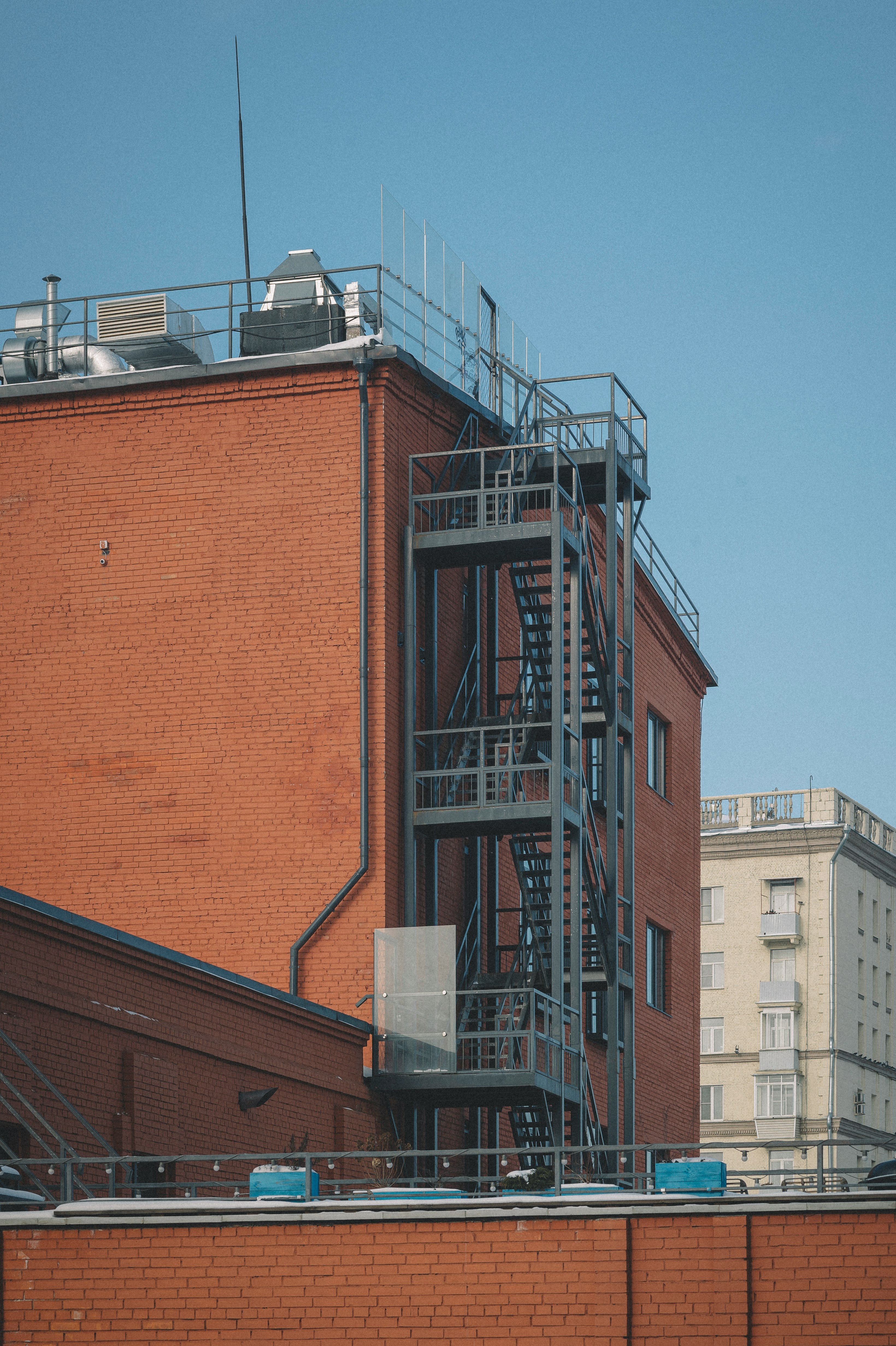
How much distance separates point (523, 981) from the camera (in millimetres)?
23547

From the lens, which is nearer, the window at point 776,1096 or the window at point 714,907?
the window at point 776,1096

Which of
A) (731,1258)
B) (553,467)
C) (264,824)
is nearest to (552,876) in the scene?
(264,824)

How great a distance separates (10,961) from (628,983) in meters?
12.1

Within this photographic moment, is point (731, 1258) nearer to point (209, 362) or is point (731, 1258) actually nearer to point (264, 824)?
point (264, 824)

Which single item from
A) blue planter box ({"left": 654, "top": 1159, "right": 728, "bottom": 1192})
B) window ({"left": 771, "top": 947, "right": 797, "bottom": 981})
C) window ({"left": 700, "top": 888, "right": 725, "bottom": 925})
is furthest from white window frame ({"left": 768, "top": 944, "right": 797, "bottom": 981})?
blue planter box ({"left": 654, "top": 1159, "right": 728, "bottom": 1192})

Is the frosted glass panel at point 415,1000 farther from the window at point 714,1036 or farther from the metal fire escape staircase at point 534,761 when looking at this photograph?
the window at point 714,1036

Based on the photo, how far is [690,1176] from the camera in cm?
1523

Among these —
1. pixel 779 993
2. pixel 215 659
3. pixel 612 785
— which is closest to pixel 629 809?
pixel 612 785

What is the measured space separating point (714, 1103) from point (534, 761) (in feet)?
155

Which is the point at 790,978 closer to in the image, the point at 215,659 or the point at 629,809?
the point at 629,809

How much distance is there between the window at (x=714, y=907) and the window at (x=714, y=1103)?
19.1ft

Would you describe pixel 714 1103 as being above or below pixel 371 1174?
below

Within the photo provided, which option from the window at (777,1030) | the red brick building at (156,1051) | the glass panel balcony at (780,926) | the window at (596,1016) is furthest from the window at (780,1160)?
the red brick building at (156,1051)

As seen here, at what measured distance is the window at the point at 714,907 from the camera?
241 feet
